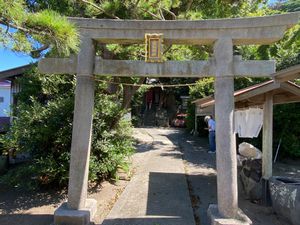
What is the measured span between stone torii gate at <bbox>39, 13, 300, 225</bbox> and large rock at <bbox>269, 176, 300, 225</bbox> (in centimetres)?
153

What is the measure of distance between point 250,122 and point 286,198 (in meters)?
2.71

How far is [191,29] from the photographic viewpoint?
20.1 ft

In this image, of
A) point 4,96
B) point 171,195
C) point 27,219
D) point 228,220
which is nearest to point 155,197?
point 171,195

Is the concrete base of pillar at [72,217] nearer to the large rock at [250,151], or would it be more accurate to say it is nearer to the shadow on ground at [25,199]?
the shadow on ground at [25,199]

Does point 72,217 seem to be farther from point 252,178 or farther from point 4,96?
point 4,96

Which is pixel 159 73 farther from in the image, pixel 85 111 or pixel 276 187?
pixel 276 187

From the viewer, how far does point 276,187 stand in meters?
7.77

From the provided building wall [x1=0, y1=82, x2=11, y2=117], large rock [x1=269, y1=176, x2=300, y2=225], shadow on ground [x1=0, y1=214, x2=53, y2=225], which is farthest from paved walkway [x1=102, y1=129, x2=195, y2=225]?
building wall [x1=0, y1=82, x2=11, y2=117]

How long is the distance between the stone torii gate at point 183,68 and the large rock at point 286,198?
5.01ft

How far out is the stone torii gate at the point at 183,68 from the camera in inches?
233

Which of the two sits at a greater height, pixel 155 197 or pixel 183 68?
pixel 183 68

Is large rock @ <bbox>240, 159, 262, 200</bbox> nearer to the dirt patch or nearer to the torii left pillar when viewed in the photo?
the dirt patch

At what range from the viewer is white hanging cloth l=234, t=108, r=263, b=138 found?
9.15 metres

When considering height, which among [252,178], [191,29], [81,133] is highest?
[191,29]
